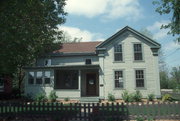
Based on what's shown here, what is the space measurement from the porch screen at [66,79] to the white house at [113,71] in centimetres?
103

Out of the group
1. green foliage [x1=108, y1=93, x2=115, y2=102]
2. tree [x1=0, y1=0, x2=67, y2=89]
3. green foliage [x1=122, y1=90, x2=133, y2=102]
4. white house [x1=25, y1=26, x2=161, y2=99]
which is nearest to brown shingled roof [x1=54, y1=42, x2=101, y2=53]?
white house [x1=25, y1=26, x2=161, y2=99]

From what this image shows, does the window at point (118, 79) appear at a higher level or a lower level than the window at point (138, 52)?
lower

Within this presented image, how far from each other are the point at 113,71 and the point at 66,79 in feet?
22.3

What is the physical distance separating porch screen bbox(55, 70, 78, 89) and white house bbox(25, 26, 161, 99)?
1028 mm

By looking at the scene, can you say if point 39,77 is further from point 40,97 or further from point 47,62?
point 40,97

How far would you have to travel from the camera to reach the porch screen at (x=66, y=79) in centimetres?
2464

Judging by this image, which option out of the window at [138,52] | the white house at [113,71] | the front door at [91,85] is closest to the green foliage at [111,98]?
the white house at [113,71]

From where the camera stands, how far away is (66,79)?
2489cm

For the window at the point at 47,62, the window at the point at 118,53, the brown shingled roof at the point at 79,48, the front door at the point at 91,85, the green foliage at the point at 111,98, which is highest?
the brown shingled roof at the point at 79,48

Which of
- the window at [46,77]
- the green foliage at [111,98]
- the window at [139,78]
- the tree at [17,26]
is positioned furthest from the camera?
the window at [46,77]

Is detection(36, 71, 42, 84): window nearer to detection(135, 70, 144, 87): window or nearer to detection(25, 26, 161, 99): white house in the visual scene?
detection(25, 26, 161, 99): white house

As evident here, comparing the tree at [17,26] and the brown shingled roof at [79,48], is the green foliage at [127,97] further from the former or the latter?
the tree at [17,26]

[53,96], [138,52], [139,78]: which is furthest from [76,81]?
[138,52]

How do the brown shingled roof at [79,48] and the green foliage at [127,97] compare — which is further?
the brown shingled roof at [79,48]
